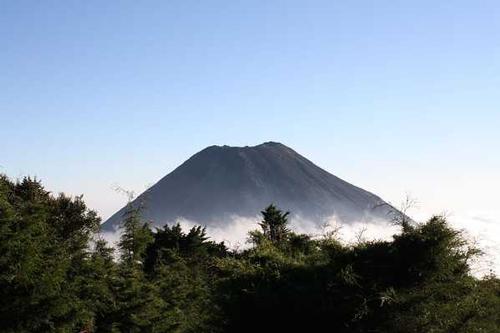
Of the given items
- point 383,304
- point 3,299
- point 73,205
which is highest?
point 73,205

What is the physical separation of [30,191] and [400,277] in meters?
40.1

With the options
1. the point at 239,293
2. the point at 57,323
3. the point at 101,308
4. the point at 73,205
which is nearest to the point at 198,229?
the point at 73,205

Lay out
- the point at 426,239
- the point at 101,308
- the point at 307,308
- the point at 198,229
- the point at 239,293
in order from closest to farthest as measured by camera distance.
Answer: the point at 426,239 → the point at 307,308 → the point at 239,293 → the point at 101,308 → the point at 198,229

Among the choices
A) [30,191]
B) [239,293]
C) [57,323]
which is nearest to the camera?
[239,293]

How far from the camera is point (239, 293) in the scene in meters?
20.1

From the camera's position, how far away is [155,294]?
36688mm

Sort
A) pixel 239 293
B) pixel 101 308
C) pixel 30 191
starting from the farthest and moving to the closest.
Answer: pixel 30 191 < pixel 101 308 < pixel 239 293

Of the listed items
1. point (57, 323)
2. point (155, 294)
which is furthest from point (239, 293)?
point (155, 294)

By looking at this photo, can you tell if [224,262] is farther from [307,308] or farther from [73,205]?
[73,205]

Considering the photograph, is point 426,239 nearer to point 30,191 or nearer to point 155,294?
point 155,294

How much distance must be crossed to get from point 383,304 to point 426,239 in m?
Result: 2.44

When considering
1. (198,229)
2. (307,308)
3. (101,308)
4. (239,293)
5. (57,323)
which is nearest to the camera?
(307,308)

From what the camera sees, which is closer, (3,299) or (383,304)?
(383,304)

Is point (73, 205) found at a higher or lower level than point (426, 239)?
higher
